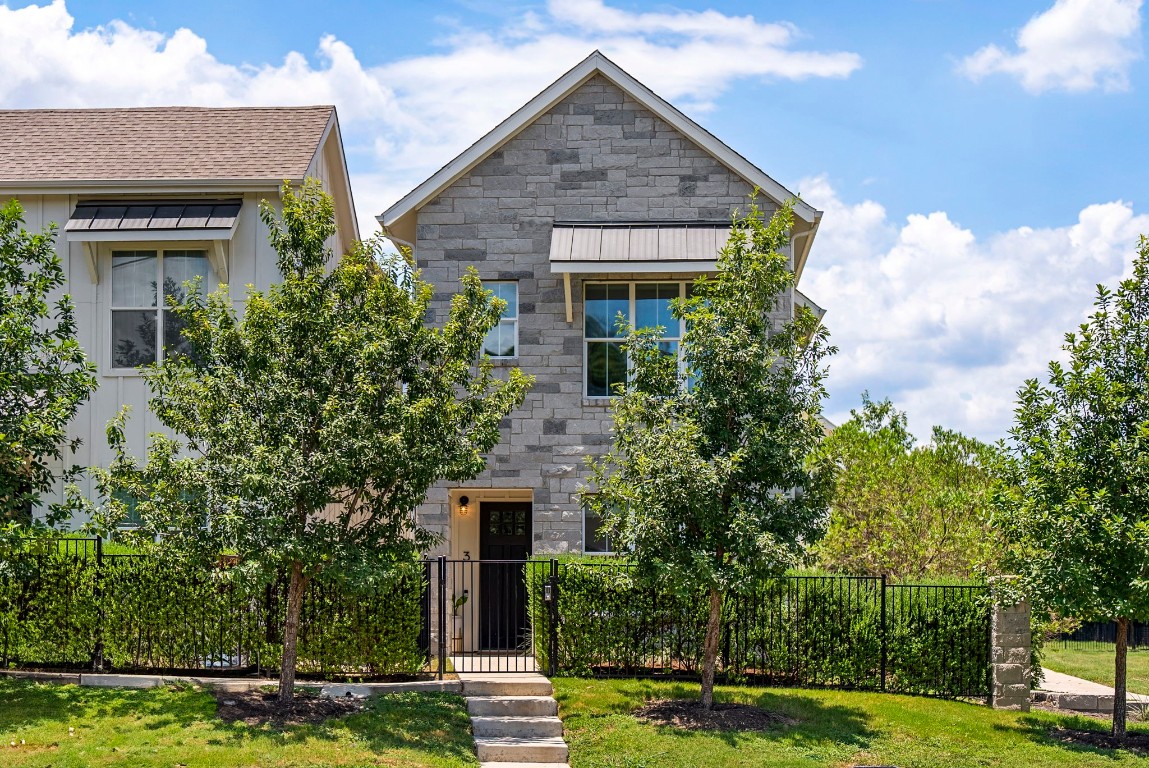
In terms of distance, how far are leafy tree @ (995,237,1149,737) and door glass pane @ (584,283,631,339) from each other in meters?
6.72

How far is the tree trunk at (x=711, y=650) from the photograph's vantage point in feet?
47.9

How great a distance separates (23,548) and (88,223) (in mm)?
6199

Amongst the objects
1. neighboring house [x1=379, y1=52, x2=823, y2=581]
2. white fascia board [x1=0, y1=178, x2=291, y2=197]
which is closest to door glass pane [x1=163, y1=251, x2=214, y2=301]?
white fascia board [x1=0, y1=178, x2=291, y2=197]

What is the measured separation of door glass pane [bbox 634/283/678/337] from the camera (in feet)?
63.2

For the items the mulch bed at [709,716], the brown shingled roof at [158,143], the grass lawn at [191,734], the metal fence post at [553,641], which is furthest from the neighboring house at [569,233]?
the grass lawn at [191,734]

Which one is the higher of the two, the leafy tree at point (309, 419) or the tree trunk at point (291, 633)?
the leafy tree at point (309, 419)

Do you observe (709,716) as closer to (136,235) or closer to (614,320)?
(614,320)

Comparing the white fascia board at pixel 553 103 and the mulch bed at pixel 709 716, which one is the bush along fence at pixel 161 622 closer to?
the mulch bed at pixel 709 716

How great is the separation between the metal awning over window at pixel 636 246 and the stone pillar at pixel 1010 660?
668 centimetres

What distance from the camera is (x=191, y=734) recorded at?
12477 millimetres

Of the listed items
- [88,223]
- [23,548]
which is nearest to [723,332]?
[23,548]

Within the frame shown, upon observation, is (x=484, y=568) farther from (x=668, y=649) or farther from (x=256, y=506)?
(x=256, y=506)

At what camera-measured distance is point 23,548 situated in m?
14.3

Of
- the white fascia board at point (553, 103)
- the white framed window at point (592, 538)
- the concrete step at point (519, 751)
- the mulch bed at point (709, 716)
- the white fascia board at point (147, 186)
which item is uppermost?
the white fascia board at point (553, 103)
